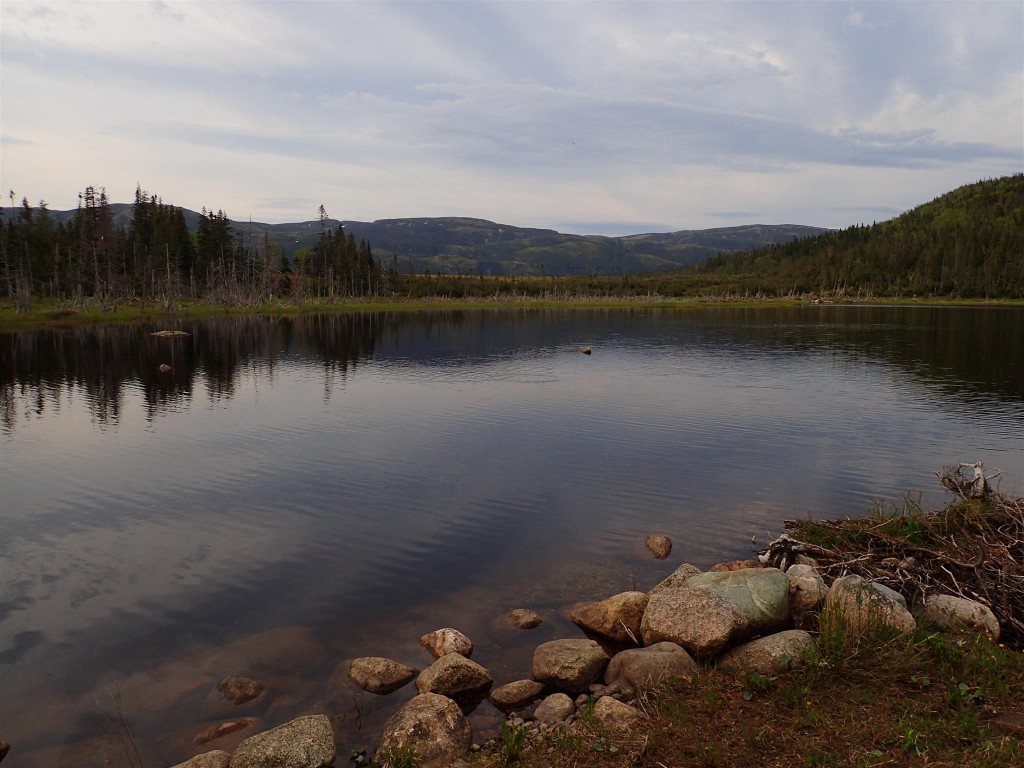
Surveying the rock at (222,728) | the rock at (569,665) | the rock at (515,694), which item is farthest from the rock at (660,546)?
the rock at (222,728)

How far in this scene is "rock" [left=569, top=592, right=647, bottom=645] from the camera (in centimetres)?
1415

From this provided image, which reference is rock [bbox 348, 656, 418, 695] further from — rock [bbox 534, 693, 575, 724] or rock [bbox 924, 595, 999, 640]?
rock [bbox 924, 595, 999, 640]

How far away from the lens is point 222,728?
37.8 feet

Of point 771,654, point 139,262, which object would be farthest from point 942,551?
point 139,262

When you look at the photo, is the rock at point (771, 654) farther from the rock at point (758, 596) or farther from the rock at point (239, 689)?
the rock at point (239, 689)

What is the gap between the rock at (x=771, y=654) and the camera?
Result: 1093 centimetres

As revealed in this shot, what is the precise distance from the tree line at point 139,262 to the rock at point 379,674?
12404 cm

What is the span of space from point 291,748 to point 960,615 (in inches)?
484

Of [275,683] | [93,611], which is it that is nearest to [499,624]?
[275,683]

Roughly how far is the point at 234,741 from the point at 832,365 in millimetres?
60879

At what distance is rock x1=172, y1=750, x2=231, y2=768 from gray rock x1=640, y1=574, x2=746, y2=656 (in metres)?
8.10

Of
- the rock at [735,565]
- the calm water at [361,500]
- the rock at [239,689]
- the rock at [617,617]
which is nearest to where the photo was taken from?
the rock at [239,689]

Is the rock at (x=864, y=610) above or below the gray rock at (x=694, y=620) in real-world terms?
above

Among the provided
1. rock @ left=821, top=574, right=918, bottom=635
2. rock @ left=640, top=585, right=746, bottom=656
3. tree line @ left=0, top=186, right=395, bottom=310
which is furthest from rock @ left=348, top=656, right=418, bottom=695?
tree line @ left=0, top=186, right=395, bottom=310
